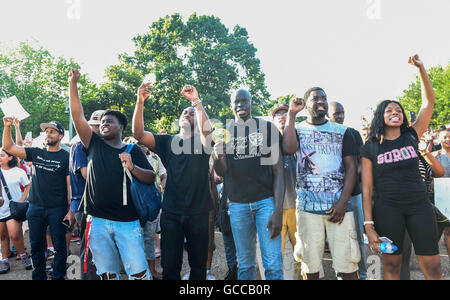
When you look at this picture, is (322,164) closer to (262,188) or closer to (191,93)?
(262,188)

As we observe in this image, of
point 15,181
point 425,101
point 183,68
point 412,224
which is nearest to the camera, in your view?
point 412,224

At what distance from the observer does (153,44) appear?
26578 millimetres

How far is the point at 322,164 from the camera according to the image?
3.45m

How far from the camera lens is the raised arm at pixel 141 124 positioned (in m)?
3.41

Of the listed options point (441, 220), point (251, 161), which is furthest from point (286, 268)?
point (441, 220)

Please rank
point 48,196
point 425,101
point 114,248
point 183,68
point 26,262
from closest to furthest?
point 114,248
point 425,101
point 48,196
point 26,262
point 183,68

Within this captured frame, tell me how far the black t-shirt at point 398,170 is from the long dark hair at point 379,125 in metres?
0.07

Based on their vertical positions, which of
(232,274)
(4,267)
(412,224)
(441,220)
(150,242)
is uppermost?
(412,224)

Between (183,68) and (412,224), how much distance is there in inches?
951

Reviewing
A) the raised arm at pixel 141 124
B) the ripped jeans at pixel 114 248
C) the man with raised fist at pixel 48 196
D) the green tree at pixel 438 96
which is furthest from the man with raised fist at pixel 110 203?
the green tree at pixel 438 96

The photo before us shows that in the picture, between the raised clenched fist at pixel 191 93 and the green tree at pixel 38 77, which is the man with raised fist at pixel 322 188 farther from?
the green tree at pixel 38 77

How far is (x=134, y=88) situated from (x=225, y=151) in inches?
1053

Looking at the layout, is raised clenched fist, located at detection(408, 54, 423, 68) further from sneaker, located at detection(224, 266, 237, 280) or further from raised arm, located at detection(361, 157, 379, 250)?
sneaker, located at detection(224, 266, 237, 280)
